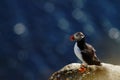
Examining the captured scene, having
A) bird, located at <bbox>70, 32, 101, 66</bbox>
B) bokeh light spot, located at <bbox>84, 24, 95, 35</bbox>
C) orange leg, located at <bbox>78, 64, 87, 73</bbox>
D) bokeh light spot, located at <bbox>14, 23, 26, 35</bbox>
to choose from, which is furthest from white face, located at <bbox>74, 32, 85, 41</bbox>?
bokeh light spot, located at <bbox>14, 23, 26, 35</bbox>

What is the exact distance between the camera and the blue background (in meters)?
33.4

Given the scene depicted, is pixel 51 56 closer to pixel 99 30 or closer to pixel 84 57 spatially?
pixel 99 30

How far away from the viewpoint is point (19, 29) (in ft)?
117

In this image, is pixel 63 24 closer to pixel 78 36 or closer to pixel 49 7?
pixel 49 7

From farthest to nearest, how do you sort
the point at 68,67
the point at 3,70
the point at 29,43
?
the point at 29,43 < the point at 3,70 < the point at 68,67

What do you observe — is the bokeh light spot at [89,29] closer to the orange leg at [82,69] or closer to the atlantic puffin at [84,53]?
the atlantic puffin at [84,53]

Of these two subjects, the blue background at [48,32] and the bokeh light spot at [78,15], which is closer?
the blue background at [48,32]

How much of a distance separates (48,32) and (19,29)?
1.71m

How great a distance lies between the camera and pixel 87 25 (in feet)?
119

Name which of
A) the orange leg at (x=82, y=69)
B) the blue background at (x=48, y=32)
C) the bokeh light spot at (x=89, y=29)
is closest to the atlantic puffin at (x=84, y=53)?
the orange leg at (x=82, y=69)

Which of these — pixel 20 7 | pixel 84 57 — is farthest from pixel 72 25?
pixel 84 57

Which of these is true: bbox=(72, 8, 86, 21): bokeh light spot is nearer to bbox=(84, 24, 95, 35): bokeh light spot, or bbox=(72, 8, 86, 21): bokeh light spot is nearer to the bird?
bbox=(84, 24, 95, 35): bokeh light spot

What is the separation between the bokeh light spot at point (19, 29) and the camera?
1407 inches

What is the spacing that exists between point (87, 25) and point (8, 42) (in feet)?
16.0
